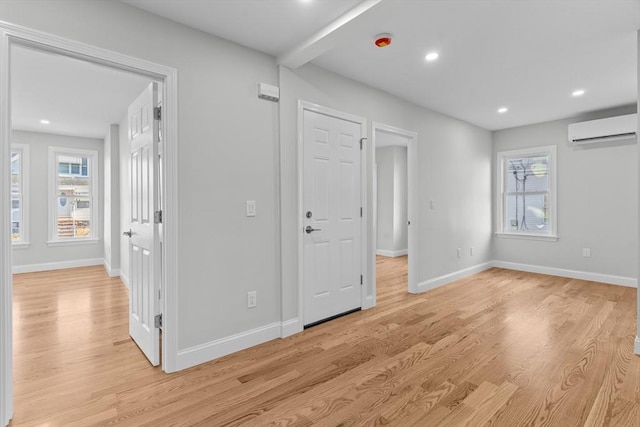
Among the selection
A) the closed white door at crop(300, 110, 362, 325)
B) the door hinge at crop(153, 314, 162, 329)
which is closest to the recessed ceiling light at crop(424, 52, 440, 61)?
the closed white door at crop(300, 110, 362, 325)

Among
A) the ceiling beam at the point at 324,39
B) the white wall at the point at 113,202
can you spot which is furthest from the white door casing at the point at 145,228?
the white wall at the point at 113,202

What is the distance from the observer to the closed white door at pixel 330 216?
3.09m

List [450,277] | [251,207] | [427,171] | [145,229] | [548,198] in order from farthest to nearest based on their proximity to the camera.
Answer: [548,198] → [450,277] → [427,171] → [251,207] → [145,229]

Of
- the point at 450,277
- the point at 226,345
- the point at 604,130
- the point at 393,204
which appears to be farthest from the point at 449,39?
the point at 393,204

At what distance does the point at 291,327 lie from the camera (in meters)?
2.92

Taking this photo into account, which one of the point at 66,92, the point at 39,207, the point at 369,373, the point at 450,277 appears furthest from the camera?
the point at 39,207

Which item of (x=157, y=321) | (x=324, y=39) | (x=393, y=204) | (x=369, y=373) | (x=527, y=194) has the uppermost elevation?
(x=324, y=39)

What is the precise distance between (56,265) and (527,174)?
8.65m

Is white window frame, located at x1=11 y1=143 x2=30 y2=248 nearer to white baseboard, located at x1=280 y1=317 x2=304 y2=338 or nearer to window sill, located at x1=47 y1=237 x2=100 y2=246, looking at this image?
window sill, located at x1=47 y1=237 x2=100 y2=246

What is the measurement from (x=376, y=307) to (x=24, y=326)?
11.7 feet

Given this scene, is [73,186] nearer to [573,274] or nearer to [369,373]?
[369,373]

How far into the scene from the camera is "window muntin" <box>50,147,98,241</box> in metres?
5.93

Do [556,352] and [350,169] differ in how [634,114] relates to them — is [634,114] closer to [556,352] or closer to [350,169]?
[556,352]

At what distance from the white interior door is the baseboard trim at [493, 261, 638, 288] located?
572 centimetres
